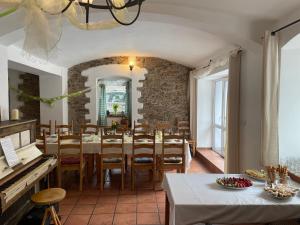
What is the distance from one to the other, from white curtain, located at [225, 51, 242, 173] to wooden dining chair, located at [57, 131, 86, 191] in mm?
2304

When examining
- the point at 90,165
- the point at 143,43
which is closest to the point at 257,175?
the point at 90,165

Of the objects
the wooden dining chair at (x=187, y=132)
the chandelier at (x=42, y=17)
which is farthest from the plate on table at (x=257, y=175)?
the wooden dining chair at (x=187, y=132)

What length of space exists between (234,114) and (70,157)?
2.69 metres

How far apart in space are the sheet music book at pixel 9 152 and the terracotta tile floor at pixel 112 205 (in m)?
1.05

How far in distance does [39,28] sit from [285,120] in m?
2.74

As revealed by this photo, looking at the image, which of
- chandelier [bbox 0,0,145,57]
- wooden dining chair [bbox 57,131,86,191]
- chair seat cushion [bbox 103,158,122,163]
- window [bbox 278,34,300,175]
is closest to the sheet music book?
chandelier [bbox 0,0,145,57]

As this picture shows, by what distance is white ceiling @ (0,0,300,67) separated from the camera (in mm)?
2807

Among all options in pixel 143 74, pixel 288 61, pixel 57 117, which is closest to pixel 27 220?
pixel 288 61

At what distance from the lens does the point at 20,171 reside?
2607 millimetres

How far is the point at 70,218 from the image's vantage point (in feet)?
10.8

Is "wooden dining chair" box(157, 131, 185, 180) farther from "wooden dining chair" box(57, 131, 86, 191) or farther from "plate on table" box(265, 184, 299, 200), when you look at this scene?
"plate on table" box(265, 184, 299, 200)

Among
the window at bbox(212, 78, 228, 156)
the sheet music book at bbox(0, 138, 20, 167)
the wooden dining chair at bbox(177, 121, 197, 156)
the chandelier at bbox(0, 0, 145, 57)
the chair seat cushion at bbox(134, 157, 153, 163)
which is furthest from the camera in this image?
the wooden dining chair at bbox(177, 121, 197, 156)

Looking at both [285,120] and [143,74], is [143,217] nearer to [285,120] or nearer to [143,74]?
[285,120]

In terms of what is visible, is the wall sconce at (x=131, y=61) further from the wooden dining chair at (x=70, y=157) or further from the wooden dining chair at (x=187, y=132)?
the wooden dining chair at (x=70, y=157)
